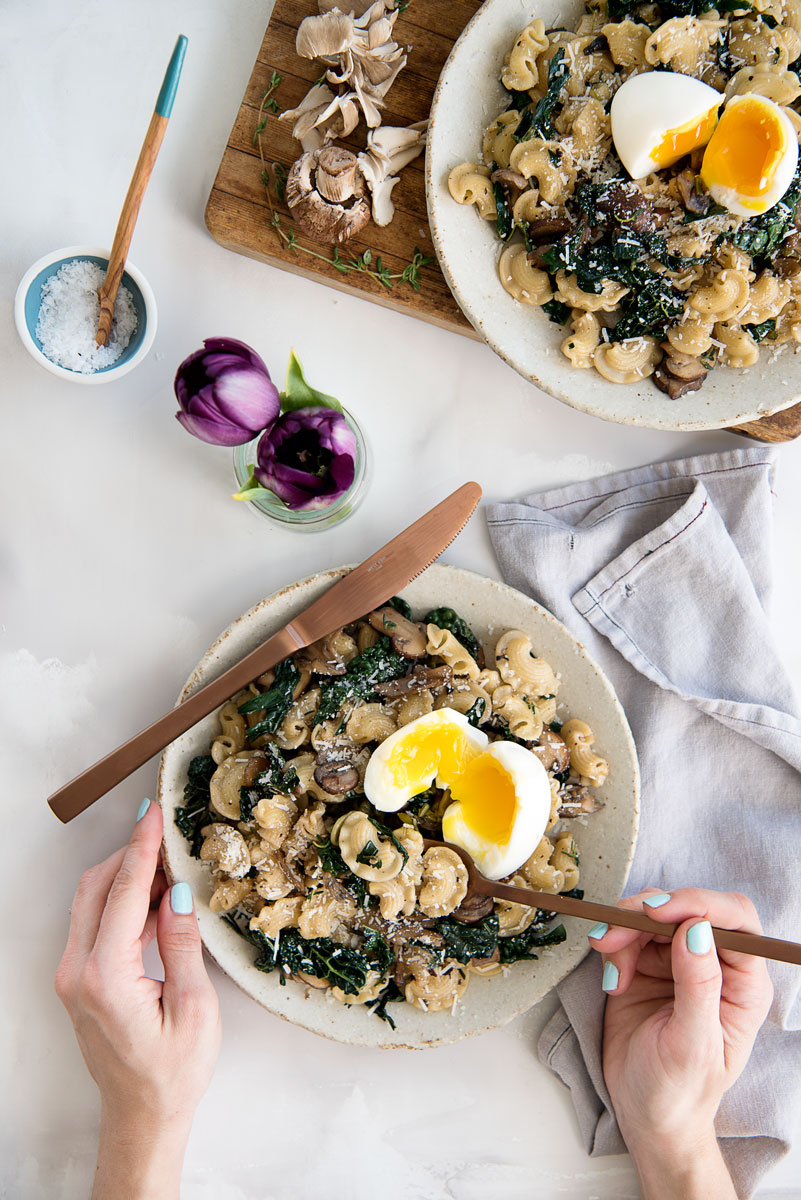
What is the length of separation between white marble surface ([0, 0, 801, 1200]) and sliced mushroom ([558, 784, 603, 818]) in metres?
0.58

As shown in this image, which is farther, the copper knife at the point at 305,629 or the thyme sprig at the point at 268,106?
the thyme sprig at the point at 268,106

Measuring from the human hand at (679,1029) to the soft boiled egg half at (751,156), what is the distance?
146 centimetres

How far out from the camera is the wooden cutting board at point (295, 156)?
196cm

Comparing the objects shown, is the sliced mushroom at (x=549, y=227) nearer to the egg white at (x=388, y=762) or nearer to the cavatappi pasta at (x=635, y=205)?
the cavatappi pasta at (x=635, y=205)

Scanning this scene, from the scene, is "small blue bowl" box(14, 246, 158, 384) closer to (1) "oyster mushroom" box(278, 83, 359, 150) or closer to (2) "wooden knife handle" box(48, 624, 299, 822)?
(1) "oyster mushroom" box(278, 83, 359, 150)

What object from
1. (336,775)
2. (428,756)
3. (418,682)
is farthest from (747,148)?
(336,775)

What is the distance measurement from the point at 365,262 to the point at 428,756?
3.72 ft

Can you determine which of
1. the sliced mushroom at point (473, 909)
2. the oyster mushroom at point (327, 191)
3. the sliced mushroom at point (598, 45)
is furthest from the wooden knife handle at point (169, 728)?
the sliced mushroom at point (598, 45)

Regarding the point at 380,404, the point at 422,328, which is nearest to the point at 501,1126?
the point at 380,404

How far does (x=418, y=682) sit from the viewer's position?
6.16 ft

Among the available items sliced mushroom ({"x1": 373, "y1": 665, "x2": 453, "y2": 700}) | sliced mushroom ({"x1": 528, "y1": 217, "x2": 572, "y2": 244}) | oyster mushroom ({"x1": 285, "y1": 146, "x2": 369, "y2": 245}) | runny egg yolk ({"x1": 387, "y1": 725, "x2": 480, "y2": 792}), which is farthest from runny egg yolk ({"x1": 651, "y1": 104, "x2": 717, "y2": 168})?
runny egg yolk ({"x1": 387, "y1": 725, "x2": 480, "y2": 792})

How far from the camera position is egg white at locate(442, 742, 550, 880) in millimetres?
1750

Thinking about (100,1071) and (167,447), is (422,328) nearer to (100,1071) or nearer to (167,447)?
(167,447)

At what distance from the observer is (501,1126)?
6.97ft
